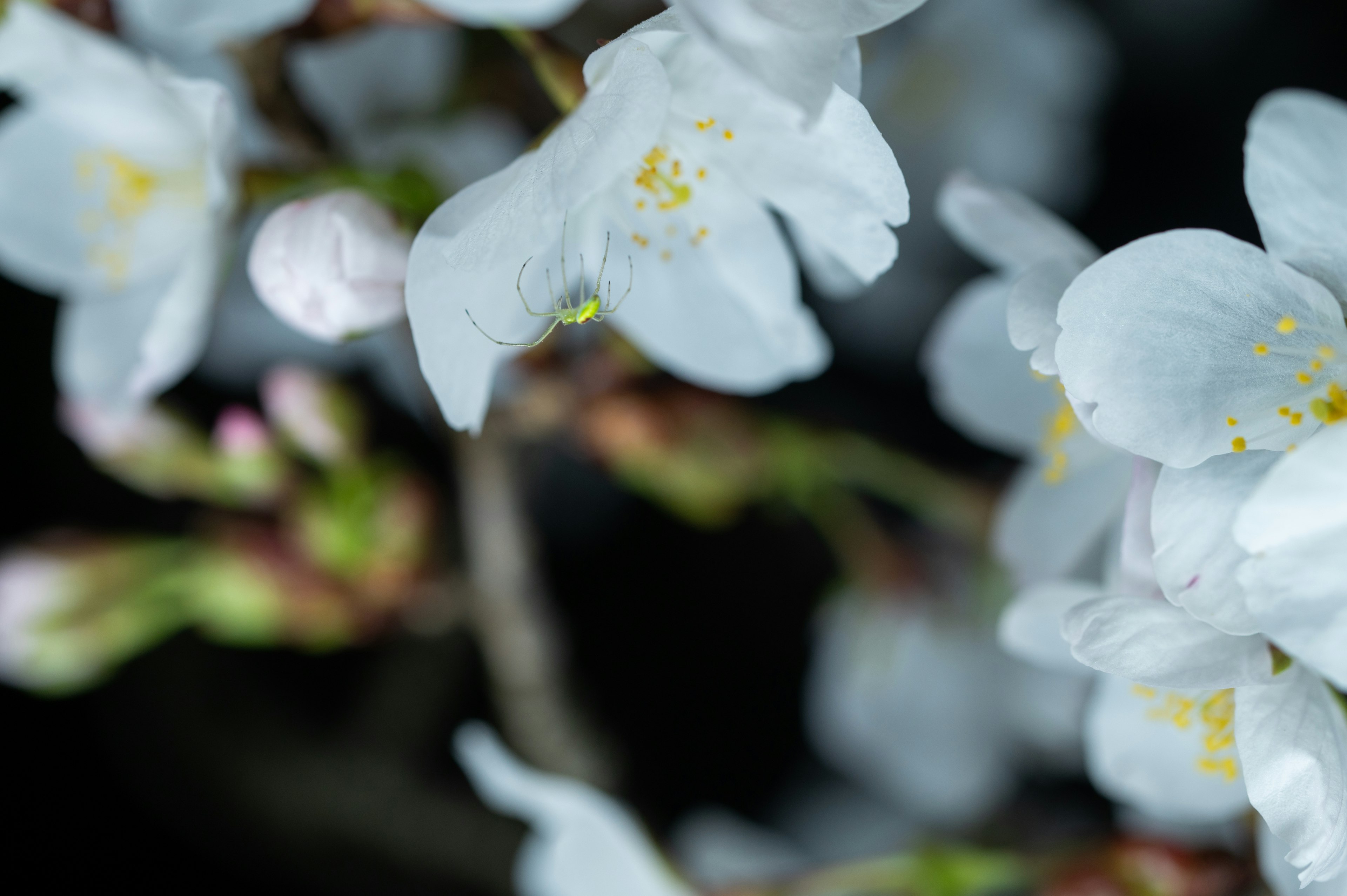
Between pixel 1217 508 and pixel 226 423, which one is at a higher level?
pixel 1217 508

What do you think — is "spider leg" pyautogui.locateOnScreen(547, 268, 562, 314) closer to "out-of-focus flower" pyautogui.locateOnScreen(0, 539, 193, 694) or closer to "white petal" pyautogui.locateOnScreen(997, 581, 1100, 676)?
"white petal" pyautogui.locateOnScreen(997, 581, 1100, 676)

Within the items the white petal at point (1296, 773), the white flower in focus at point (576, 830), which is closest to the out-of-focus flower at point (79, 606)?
the white flower in focus at point (576, 830)

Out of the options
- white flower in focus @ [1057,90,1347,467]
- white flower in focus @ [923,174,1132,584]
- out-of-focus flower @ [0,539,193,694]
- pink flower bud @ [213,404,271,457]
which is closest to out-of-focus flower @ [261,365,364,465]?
pink flower bud @ [213,404,271,457]

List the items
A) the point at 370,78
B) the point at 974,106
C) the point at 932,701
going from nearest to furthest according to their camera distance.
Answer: the point at 370,78 → the point at 932,701 → the point at 974,106

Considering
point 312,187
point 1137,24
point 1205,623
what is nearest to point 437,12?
point 312,187

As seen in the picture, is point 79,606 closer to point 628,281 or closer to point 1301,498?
point 628,281

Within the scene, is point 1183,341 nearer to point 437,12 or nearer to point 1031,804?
point 437,12

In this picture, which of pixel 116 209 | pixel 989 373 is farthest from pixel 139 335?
pixel 989 373
